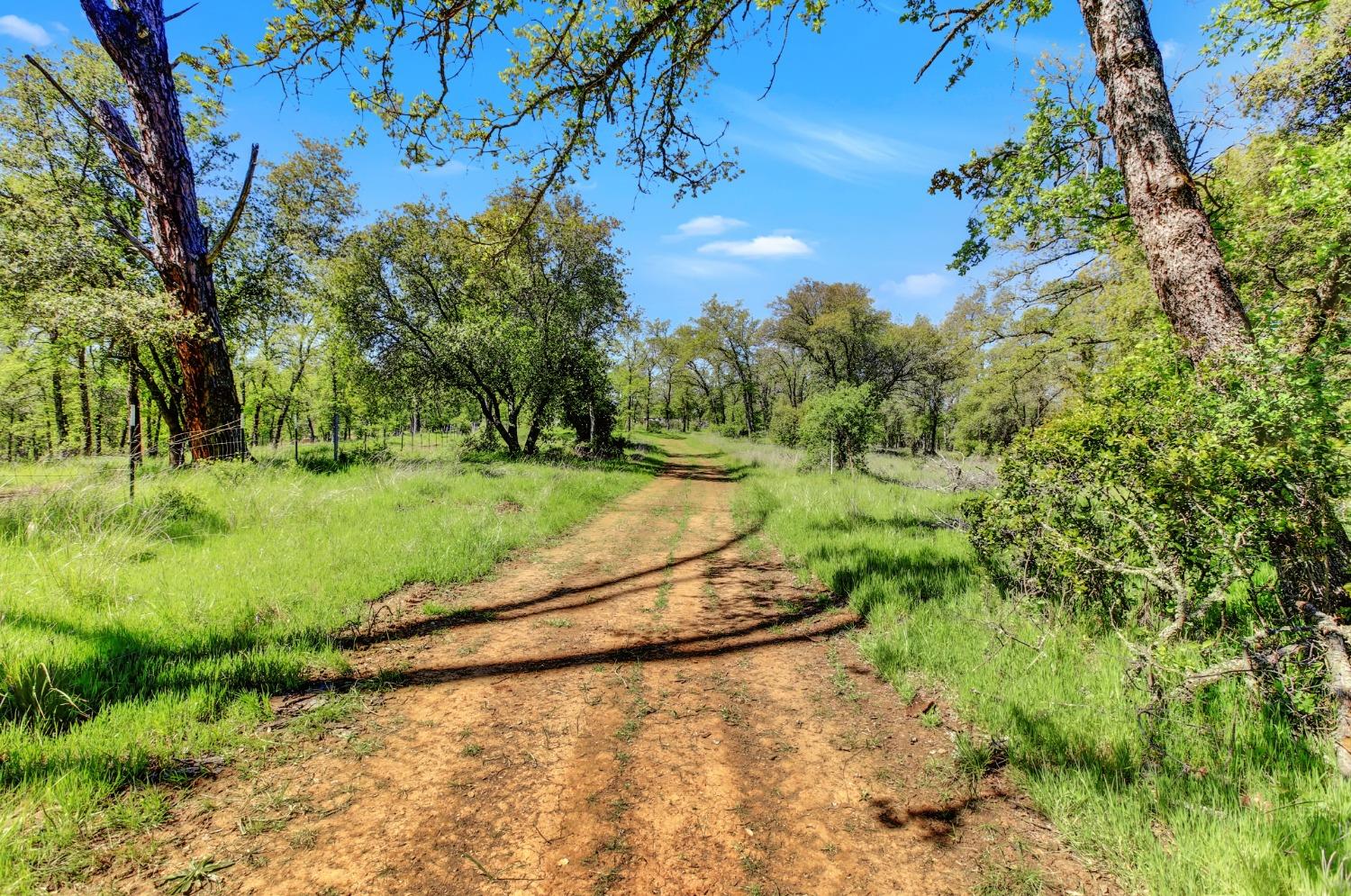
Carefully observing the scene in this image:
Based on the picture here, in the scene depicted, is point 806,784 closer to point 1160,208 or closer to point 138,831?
point 138,831

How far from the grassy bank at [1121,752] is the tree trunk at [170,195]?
11588mm

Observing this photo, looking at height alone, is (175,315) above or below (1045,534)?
above

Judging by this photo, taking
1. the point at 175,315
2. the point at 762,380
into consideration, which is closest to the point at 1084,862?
the point at 175,315

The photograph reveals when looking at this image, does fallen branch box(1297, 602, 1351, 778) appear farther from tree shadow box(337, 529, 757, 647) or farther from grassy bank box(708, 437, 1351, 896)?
tree shadow box(337, 529, 757, 647)

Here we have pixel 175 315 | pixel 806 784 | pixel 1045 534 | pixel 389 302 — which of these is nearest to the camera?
pixel 806 784

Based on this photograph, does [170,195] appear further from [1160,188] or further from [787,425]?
[787,425]

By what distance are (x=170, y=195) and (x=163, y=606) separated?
8576 millimetres

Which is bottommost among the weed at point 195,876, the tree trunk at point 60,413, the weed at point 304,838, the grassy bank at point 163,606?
the weed at point 304,838

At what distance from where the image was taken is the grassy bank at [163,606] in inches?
96.8

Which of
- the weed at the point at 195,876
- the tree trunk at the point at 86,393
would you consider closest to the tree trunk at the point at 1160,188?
the weed at the point at 195,876

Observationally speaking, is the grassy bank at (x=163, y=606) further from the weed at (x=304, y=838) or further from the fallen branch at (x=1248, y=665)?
the fallen branch at (x=1248, y=665)

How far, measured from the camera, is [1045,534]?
4.35m

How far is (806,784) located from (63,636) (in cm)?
531

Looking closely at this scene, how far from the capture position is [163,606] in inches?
163
